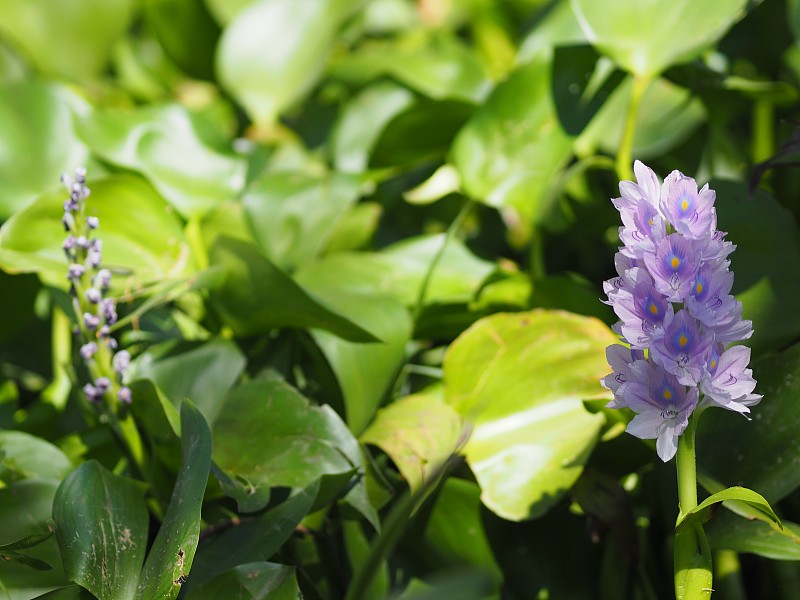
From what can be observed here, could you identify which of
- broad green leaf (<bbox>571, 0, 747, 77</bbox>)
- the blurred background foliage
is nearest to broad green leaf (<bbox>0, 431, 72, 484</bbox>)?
the blurred background foliage

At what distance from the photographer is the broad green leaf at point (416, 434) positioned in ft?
1.70

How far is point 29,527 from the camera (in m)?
0.54

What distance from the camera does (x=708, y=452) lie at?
1.77ft

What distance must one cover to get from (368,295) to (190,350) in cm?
14

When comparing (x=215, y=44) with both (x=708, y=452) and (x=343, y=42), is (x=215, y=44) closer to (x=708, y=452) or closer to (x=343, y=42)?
(x=343, y=42)

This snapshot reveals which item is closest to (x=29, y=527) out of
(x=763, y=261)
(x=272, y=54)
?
(x=763, y=261)

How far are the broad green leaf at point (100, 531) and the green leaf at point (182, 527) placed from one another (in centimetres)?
2

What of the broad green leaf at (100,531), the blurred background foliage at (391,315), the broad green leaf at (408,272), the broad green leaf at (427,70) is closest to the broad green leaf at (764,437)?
the blurred background foliage at (391,315)

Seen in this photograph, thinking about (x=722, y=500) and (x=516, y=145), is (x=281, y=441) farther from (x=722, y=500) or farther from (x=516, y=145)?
(x=516, y=145)

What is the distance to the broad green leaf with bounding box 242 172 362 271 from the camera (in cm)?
75

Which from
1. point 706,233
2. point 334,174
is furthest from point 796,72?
point 706,233

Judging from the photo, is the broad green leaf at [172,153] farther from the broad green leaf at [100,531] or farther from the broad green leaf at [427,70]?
the broad green leaf at [100,531]

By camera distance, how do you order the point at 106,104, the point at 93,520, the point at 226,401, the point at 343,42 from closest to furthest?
the point at 93,520, the point at 226,401, the point at 106,104, the point at 343,42

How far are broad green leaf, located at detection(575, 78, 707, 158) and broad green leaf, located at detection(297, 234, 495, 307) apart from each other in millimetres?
175
